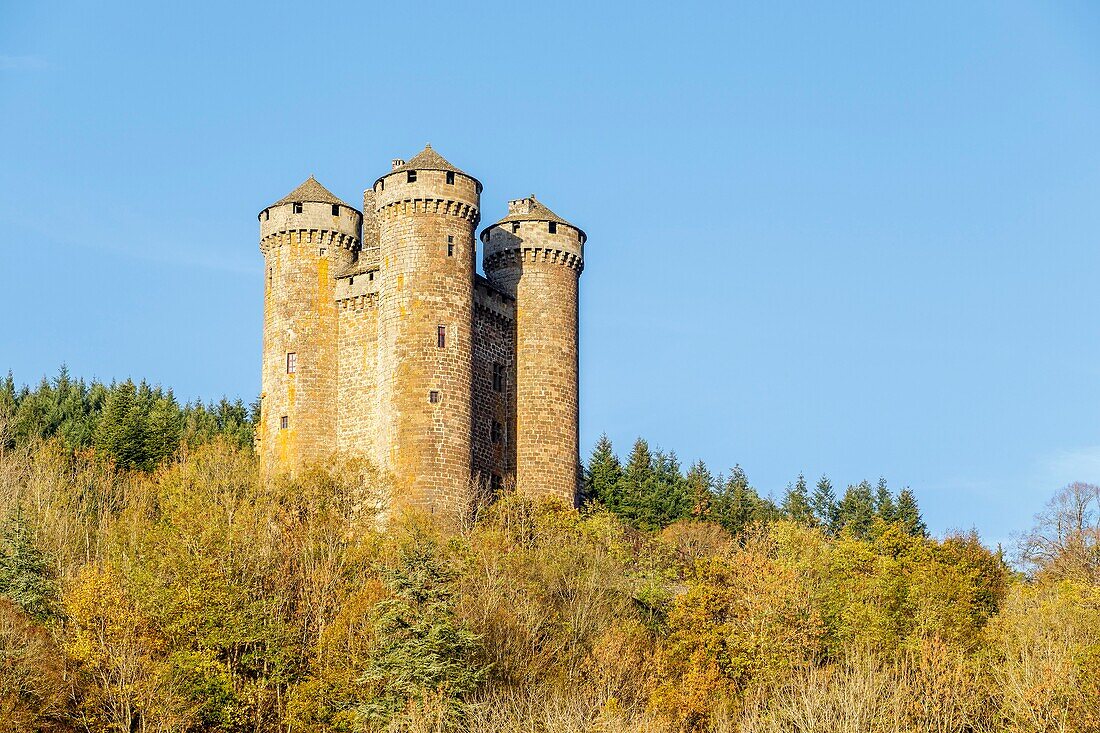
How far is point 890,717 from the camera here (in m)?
38.9

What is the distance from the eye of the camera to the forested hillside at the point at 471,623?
41.2 metres

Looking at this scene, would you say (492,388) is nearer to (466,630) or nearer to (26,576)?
Answer: (26,576)

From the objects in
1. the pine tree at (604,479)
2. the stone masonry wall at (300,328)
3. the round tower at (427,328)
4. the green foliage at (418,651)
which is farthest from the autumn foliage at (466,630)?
the pine tree at (604,479)

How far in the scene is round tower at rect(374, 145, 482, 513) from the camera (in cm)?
6203

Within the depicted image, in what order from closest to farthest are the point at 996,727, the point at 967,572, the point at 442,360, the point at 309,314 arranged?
the point at 996,727
the point at 967,572
the point at 442,360
the point at 309,314

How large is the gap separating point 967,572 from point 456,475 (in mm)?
19621

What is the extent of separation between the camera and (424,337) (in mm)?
63438

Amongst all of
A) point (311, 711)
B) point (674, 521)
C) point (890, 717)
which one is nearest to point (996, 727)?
point (890, 717)

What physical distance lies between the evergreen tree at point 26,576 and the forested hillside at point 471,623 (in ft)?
0.24

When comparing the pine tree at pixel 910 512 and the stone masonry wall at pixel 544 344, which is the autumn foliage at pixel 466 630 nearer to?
the stone masonry wall at pixel 544 344

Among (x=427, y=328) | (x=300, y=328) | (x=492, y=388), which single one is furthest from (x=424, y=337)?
(x=300, y=328)

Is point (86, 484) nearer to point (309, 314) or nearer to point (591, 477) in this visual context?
point (309, 314)

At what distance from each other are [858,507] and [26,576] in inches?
2454

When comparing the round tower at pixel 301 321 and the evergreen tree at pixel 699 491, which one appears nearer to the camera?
the round tower at pixel 301 321
